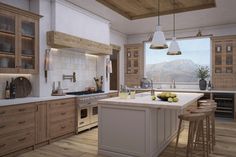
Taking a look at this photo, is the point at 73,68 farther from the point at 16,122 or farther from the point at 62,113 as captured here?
the point at 16,122

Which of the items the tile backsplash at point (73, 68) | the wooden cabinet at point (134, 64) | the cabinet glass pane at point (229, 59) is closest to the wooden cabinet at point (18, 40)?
the tile backsplash at point (73, 68)

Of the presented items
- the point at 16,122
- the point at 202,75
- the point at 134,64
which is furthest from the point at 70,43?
the point at 202,75

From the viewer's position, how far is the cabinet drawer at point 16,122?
3098 mm

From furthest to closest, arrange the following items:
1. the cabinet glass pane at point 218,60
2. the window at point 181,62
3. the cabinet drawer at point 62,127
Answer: the window at point 181,62 < the cabinet glass pane at point 218,60 < the cabinet drawer at point 62,127

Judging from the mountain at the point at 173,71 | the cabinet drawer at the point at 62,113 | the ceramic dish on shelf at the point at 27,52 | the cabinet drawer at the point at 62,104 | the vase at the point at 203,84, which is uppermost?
the ceramic dish on shelf at the point at 27,52

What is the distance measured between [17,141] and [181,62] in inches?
227

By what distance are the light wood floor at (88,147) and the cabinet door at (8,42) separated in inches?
61.0

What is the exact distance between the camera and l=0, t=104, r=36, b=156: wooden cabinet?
311 cm

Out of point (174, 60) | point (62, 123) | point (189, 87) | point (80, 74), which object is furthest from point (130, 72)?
point (62, 123)

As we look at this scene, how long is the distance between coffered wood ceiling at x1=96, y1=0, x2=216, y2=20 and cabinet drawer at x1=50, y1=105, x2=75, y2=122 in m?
2.44

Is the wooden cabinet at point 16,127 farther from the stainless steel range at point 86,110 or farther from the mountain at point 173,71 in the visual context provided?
the mountain at point 173,71

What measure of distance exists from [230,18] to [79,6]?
4.17 metres

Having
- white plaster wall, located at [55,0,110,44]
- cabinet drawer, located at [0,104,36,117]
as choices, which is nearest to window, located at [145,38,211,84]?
white plaster wall, located at [55,0,110,44]

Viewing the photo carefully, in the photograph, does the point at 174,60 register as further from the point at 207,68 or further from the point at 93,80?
the point at 93,80
